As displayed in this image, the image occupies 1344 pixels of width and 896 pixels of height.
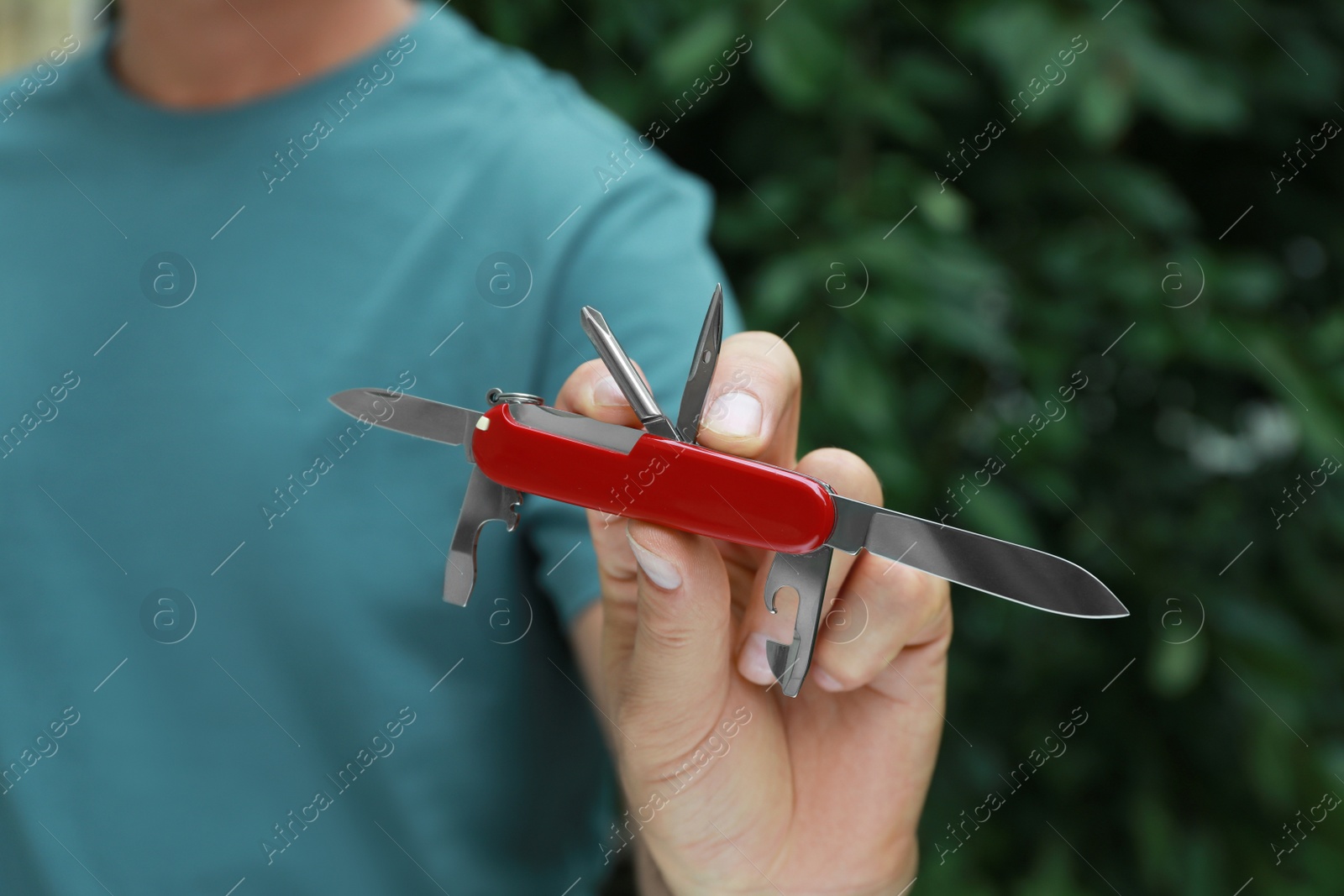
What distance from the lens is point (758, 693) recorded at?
0.46 m

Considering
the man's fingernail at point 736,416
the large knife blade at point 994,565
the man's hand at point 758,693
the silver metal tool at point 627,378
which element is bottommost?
the man's hand at point 758,693

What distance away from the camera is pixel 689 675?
16.2 inches

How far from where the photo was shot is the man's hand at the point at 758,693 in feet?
1.31

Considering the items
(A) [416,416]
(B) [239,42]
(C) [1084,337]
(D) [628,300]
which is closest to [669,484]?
(A) [416,416]

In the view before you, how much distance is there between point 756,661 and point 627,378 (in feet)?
0.46

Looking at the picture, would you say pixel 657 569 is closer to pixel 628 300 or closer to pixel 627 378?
pixel 627 378

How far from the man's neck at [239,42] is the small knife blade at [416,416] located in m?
0.40

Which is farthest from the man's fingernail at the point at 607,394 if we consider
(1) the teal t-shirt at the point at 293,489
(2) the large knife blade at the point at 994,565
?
(1) the teal t-shirt at the point at 293,489

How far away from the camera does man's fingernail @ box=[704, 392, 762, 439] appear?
39cm

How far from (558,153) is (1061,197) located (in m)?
0.51

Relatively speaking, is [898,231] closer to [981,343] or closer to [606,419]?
[981,343]

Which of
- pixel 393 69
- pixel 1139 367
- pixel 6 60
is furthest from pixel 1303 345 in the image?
pixel 6 60

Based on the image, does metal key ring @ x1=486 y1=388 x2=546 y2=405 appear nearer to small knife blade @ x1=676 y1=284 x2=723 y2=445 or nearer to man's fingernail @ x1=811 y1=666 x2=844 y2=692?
small knife blade @ x1=676 y1=284 x2=723 y2=445

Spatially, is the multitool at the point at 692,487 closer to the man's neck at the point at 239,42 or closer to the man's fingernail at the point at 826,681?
the man's fingernail at the point at 826,681
